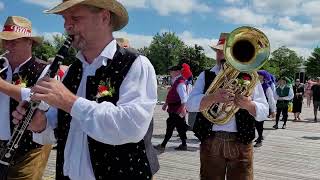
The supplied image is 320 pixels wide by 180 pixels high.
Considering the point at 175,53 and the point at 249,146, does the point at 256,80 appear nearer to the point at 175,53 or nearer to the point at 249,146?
the point at 249,146

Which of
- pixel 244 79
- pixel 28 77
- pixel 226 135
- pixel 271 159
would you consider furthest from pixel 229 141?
pixel 271 159

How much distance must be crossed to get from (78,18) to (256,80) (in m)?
1.92

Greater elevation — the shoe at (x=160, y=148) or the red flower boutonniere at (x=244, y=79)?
the red flower boutonniere at (x=244, y=79)

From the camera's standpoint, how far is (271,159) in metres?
8.54

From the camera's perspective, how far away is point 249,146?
4.02 m

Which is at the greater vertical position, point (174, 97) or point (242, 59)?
point (242, 59)

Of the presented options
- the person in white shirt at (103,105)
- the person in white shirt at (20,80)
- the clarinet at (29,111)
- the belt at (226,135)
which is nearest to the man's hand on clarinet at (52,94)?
the person in white shirt at (103,105)

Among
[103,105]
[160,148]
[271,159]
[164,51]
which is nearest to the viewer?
[103,105]

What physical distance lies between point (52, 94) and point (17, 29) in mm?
2112

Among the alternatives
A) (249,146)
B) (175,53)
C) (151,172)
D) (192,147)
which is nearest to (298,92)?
(192,147)

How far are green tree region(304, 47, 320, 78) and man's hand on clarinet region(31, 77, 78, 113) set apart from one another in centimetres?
9394

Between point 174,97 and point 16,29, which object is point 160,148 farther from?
point 16,29

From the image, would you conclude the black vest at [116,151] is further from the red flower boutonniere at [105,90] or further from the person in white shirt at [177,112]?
the person in white shirt at [177,112]

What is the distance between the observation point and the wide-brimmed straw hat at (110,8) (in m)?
2.21
